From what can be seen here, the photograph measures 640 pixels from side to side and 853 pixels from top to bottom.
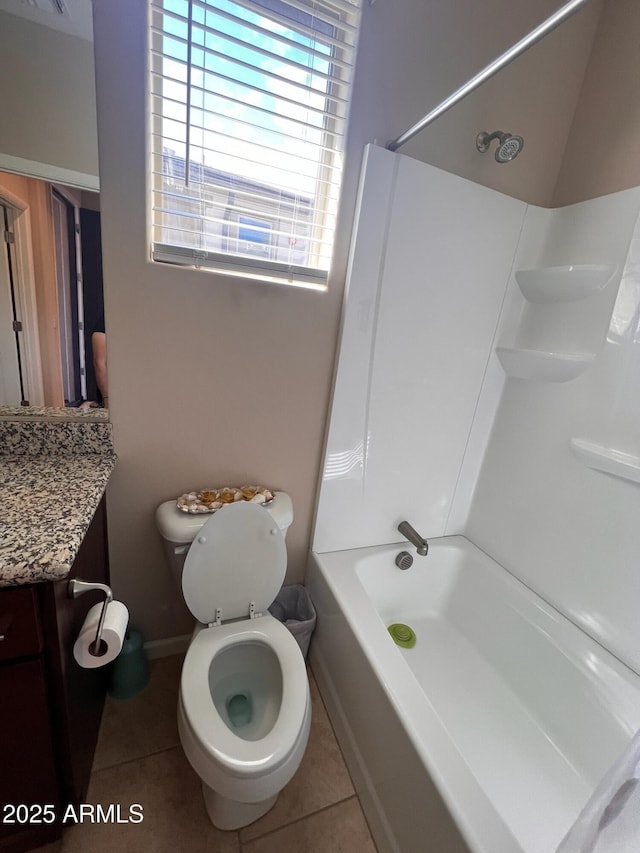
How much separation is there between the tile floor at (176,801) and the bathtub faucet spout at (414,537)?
755 millimetres

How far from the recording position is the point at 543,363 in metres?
1.37

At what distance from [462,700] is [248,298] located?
1.68 meters

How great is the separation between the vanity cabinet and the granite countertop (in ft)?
0.23

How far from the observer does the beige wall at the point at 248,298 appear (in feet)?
3.28

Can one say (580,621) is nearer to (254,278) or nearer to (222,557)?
(222,557)

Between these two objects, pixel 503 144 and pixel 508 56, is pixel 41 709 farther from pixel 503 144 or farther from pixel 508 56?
pixel 503 144

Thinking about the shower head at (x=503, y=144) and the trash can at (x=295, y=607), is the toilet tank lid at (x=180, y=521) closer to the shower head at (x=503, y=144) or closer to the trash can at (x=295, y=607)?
the trash can at (x=295, y=607)

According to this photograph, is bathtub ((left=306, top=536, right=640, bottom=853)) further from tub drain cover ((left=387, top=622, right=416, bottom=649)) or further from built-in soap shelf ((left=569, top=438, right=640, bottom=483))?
built-in soap shelf ((left=569, top=438, right=640, bottom=483))

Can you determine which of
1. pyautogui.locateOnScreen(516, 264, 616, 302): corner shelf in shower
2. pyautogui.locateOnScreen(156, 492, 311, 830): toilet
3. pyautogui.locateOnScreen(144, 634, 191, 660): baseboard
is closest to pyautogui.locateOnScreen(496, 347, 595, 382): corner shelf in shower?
pyautogui.locateOnScreen(516, 264, 616, 302): corner shelf in shower

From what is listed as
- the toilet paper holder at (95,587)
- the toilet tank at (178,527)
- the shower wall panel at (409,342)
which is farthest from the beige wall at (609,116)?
the toilet paper holder at (95,587)

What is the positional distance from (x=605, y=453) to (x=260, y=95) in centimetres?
159

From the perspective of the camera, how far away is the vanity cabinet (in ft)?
2.41

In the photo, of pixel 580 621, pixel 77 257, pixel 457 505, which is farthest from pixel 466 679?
pixel 77 257

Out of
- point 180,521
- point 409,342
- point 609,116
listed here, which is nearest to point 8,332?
point 180,521
